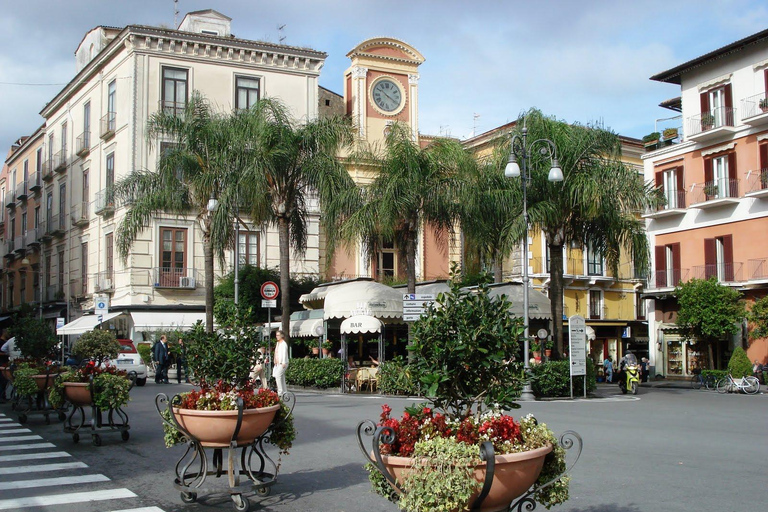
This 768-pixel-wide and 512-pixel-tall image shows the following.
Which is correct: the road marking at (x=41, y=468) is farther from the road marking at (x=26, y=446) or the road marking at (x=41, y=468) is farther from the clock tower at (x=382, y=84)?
the clock tower at (x=382, y=84)

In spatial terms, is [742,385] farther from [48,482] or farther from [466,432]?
[466,432]

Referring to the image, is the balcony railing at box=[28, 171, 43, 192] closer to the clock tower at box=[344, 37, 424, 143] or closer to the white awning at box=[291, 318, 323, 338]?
the clock tower at box=[344, 37, 424, 143]

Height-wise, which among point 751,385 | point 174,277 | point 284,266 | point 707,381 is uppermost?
point 174,277

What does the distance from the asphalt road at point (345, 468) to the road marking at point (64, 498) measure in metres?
0.02

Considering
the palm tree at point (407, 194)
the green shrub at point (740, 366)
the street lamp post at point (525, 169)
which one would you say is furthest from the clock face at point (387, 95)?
the green shrub at point (740, 366)

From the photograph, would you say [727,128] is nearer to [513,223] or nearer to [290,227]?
[513,223]

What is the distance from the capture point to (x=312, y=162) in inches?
1023

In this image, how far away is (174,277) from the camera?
136ft

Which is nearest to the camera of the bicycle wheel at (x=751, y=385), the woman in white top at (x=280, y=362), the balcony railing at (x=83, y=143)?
the woman in white top at (x=280, y=362)

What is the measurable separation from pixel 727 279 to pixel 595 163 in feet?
47.2

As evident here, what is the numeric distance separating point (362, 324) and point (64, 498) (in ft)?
61.4

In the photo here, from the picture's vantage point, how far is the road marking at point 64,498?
806 cm

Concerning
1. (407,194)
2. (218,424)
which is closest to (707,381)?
(407,194)

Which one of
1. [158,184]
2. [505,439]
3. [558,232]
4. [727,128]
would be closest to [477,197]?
[558,232]
